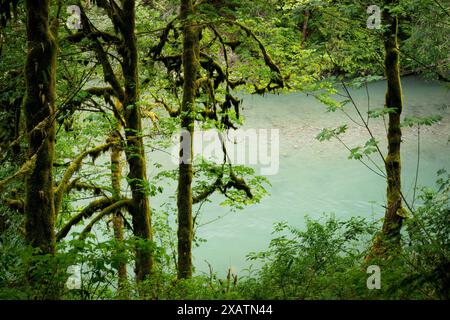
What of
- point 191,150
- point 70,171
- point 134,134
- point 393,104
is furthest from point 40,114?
point 393,104

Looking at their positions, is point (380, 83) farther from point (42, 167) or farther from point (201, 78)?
point (42, 167)

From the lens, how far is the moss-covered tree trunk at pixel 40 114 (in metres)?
4.02

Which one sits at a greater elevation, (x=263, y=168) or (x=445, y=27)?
(x=445, y=27)

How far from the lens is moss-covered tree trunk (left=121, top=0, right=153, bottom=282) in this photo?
6.50 metres

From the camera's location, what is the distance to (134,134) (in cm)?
692

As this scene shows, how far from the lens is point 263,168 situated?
19.1 metres

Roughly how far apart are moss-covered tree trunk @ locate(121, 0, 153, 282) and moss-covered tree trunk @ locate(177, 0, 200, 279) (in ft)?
1.64

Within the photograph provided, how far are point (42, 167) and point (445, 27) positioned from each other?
→ 8.72m

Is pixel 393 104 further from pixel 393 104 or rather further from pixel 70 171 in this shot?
pixel 70 171

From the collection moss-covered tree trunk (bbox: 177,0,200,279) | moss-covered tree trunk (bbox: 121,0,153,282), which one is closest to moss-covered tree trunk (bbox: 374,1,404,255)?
moss-covered tree trunk (bbox: 177,0,200,279)

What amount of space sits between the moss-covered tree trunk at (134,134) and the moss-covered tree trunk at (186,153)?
0.50 meters

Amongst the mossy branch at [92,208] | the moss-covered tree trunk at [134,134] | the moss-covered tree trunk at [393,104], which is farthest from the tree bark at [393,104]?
the mossy branch at [92,208]

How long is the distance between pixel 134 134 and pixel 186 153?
877mm

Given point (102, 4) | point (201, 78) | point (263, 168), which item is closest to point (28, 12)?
point (102, 4)
